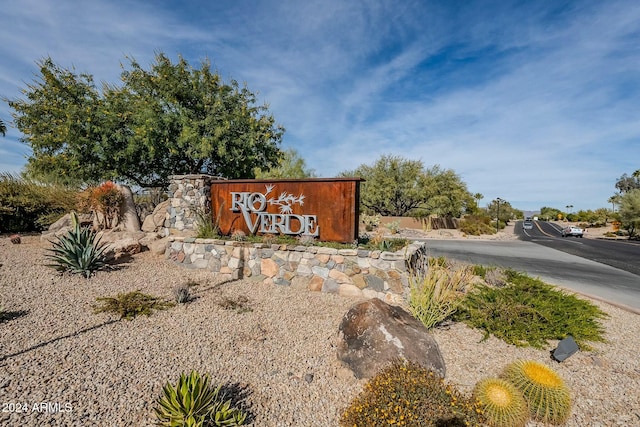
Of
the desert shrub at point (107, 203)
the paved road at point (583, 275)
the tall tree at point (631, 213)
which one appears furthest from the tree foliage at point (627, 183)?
the desert shrub at point (107, 203)

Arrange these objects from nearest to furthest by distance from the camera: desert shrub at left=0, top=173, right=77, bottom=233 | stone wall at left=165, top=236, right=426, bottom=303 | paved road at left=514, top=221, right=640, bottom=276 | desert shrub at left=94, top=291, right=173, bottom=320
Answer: desert shrub at left=94, top=291, right=173, bottom=320, stone wall at left=165, top=236, right=426, bottom=303, desert shrub at left=0, top=173, right=77, bottom=233, paved road at left=514, top=221, right=640, bottom=276

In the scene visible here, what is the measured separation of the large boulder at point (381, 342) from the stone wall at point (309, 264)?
2452 millimetres

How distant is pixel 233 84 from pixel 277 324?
15.2m

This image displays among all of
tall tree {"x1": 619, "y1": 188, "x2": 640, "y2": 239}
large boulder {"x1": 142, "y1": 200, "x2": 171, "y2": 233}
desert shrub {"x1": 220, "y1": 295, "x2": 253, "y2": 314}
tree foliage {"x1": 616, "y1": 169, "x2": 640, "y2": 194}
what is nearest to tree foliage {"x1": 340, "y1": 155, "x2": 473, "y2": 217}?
tall tree {"x1": 619, "y1": 188, "x2": 640, "y2": 239}

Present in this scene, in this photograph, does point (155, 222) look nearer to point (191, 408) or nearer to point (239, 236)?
point (239, 236)

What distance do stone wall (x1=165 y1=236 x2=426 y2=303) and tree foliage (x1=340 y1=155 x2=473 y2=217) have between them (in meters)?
23.4

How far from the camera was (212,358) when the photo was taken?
4.03 metres

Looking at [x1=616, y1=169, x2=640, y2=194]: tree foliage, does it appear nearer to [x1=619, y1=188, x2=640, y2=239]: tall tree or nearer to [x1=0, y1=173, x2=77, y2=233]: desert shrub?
[x1=619, y1=188, x2=640, y2=239]: tall tree

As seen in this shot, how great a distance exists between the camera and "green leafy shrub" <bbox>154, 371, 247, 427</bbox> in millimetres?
2557

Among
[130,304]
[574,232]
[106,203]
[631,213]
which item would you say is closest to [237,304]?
[130,304]

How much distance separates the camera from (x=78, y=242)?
7133mm

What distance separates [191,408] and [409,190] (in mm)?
30416

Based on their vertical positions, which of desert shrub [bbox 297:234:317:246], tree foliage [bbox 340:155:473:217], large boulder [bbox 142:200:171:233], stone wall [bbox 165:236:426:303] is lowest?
stone wall [bbox 165:236:426:303]

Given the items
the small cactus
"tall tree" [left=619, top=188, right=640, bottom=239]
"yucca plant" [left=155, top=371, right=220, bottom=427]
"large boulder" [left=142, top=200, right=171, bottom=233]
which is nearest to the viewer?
"yucca plant" [left=155, top=371, right=220, bottom=427]
